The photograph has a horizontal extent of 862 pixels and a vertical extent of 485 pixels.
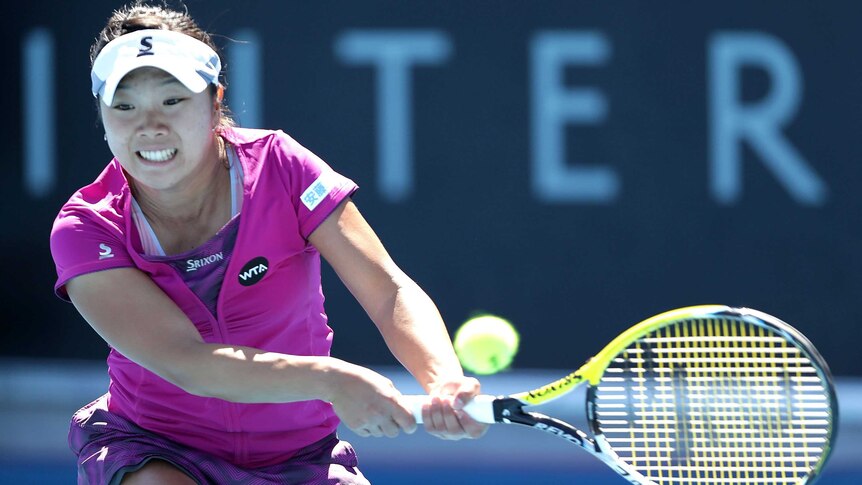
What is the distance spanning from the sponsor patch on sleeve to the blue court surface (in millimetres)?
2679

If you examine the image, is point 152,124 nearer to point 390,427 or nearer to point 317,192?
point 317,192

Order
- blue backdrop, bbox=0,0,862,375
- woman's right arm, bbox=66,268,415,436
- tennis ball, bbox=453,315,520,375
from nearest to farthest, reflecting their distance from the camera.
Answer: woman's right arm, bbox=66,268,415,436, tennis ball, bbox=453,315,520,375, blue backdrop, bbox=0,0,862,375

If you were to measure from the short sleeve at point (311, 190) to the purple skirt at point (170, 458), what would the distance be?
465 mm

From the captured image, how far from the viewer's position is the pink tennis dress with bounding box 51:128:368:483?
2.63 m

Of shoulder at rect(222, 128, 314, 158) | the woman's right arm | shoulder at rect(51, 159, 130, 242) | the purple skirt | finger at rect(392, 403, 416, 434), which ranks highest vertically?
shoulder at rect(222, 128, 314, 158)

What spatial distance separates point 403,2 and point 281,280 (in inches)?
133

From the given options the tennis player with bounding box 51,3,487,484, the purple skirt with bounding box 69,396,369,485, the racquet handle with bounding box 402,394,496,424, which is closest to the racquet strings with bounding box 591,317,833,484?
the racquet handle with bounding box 402,394,496,424

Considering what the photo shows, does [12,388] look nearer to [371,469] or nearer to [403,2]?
[371,469]

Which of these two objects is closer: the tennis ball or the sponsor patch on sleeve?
the sponsor patch on sleeve

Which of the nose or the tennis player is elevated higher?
the nose

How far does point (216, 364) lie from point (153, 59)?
587 millimetres

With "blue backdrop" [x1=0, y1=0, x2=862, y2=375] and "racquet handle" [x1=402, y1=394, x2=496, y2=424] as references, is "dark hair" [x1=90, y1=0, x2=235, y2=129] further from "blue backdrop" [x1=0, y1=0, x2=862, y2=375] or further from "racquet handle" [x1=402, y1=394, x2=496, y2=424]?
"blue backdrop" [x1=0, y1=0, x2=862, y2=375]

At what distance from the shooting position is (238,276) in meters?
2.67

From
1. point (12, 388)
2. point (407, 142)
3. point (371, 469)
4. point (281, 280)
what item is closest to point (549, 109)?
point (407, 142)
